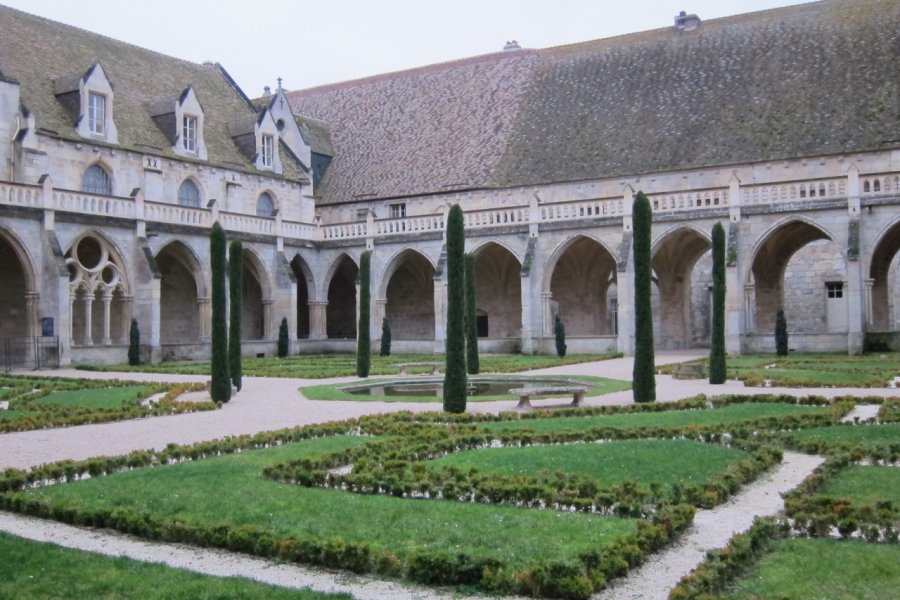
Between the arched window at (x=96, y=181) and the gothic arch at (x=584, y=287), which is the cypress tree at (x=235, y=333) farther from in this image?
the gothic arch at (x=584, y=287)

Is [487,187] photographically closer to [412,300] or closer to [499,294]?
[499,294]

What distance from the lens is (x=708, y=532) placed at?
8.03 m

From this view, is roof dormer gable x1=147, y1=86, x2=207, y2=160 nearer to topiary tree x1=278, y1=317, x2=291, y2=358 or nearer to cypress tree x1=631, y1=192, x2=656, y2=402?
topiary tree x1=278, y1=317, x2=291, y2=358

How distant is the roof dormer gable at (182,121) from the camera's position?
40.1 m

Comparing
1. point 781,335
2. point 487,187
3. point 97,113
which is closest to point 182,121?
point 97,113

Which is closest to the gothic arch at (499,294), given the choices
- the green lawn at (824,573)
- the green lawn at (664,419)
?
the green lawn at (664,419)

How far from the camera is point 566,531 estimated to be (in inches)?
309

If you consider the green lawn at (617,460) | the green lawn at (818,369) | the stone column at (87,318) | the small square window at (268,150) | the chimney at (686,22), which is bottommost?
the green lawn at (617,460)

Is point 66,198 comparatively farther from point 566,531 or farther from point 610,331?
point 566,531

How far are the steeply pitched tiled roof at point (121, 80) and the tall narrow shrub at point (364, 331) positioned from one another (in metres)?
14.8

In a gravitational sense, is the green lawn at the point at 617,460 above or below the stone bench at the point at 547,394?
below

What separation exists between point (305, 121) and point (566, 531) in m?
44.6

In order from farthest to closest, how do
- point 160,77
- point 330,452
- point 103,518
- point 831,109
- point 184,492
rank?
point 160,77 < point 831,109 < point 330,452 < point 184,492 < point 103,518

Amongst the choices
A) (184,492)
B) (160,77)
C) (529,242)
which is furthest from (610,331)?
(184,492)
